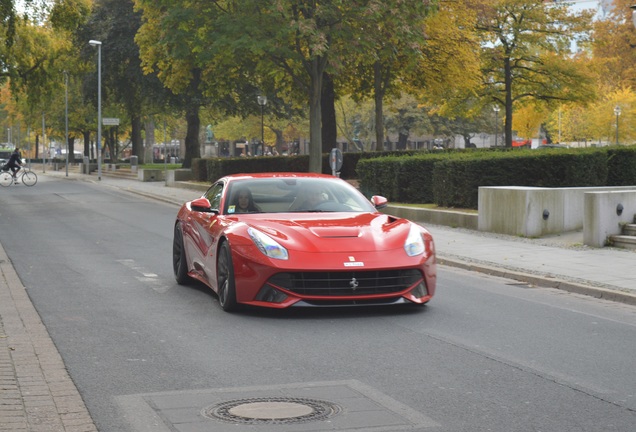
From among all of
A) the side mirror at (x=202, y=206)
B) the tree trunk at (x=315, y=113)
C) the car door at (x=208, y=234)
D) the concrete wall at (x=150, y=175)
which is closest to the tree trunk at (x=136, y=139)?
the concrete wall at (x=150, y=175)

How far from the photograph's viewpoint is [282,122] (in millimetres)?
97938


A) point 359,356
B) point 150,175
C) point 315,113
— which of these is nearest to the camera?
point 359,356

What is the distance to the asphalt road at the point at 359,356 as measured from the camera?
6.35 meters

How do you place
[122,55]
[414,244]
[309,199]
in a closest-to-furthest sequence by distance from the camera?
[414,244] → [309,199] → [122,55]

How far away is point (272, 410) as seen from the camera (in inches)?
253

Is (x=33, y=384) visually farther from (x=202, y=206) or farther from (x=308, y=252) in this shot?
(x=202, y=206)

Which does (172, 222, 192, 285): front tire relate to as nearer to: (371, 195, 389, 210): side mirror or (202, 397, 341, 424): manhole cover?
(371, 195, 389, 210): side mirror

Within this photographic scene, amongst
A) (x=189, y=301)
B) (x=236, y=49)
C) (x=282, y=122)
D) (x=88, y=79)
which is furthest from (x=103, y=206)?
(x=282, y=122)

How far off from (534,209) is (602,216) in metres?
2.04

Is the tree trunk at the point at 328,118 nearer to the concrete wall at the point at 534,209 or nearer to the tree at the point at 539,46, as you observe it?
the tree at the point at 539,46

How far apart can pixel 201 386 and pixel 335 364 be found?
3.87ft

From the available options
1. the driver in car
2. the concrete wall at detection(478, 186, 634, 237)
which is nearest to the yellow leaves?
the concrete wall at detection(478, 186, 634, 237)

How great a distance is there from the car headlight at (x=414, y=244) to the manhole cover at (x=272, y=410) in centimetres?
391

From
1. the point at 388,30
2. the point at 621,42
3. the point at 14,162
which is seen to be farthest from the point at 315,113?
the point at 621,42
